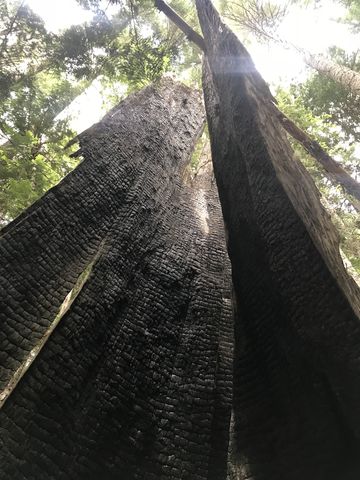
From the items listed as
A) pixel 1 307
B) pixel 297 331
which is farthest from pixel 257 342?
pixel 1 307

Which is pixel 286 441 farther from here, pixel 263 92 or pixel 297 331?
pixel 263 92

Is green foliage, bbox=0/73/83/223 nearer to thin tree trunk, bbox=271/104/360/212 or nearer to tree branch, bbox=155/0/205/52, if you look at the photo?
tree branch, bbox=155/0/205/52

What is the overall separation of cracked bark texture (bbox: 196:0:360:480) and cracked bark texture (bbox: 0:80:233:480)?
0.26m

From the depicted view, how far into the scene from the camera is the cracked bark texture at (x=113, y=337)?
54.7 inches

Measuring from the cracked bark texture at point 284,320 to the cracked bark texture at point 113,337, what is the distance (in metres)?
0.26

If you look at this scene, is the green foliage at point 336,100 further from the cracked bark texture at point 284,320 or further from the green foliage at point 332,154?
the cracked bark texture at point 284,320

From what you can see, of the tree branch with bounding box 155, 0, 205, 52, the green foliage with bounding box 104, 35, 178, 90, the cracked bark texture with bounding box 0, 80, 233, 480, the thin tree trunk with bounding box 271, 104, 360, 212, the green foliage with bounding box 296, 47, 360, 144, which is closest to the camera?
the cracked bark texture with bounding box 0, 80, 233, 480

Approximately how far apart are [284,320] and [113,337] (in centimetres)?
82

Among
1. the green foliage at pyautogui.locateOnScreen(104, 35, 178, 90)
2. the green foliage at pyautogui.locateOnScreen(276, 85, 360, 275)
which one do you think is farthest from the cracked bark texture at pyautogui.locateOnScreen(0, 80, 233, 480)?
the green foliage at pyautogui.locateOnScreen(276, 85, 360, 275)

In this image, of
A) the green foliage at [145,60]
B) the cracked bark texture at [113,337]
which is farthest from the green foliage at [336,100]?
the cracked bark texture at [113,337]

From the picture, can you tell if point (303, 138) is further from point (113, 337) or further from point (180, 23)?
point (113, 337)

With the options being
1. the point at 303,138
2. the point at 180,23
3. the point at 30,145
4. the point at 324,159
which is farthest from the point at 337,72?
the point at 30,145

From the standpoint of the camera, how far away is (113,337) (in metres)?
1.73

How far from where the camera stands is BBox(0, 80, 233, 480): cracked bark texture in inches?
54.7
